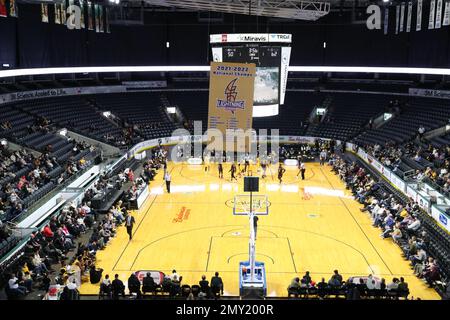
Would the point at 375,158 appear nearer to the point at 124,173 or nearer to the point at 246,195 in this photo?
the point at 246,195

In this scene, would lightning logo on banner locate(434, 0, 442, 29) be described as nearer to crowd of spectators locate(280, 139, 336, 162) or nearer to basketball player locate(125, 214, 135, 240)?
crowd of spectators locate(280, 139, 336, 162)

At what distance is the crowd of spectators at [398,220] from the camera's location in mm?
17797

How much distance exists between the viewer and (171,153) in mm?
40719

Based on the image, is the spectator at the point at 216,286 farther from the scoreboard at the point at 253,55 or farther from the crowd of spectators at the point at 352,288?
the scoreboard at the point at 253,55

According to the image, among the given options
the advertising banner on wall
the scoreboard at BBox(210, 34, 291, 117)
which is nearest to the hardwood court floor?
the scoreboard at BBox(210, 34, 291, 117)

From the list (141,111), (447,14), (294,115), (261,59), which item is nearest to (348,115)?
(294,115)

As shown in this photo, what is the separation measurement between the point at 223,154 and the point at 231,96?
24352 mm

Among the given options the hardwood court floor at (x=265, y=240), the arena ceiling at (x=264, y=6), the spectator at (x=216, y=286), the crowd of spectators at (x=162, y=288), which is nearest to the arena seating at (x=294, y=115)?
the arena ceiling at (x=264, y=6)

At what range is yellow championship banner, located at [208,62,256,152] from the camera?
45.9 ft

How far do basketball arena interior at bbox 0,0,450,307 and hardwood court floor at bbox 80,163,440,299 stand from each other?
4.3 inches

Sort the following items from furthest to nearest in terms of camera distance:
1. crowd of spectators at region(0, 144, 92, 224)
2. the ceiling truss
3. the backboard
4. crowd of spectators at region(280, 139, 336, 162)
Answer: crowd of spectators at region(280, 139, 336, 162)
the ceiling truss
the backboard
crowd of spectators at region(0, 144, 92, 224)

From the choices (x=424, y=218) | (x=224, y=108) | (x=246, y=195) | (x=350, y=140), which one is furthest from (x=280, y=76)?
(x=350, y=140)

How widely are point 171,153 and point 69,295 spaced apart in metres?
27.0

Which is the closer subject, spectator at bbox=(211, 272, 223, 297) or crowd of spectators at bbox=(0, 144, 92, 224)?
spectator at bbox=(211, 272, 223, 297)
